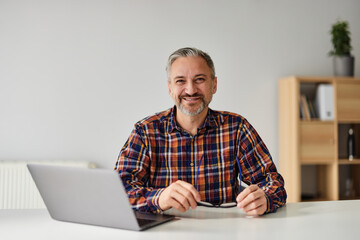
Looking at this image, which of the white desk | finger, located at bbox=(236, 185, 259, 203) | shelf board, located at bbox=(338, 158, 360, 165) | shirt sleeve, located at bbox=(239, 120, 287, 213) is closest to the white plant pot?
shelf board, located at bbox=(338, 158, 360, 165)

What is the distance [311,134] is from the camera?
374 cm

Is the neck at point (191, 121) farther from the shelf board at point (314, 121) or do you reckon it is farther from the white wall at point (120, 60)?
the shelf board at point (314, 121)

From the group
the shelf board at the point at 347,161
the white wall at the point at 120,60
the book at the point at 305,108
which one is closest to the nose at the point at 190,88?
the white wall at the point at 120,60

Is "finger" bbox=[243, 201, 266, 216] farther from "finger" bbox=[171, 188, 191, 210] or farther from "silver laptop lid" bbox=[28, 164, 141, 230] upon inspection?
"silver laptop lid" bbox=[28, 164, 141, 230]

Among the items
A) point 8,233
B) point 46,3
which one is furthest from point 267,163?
point 46,3

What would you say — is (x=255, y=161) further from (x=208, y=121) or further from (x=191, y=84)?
(x=191, y=84)

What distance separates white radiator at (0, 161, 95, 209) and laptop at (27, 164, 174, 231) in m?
2.14

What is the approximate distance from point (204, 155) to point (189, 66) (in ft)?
1.40

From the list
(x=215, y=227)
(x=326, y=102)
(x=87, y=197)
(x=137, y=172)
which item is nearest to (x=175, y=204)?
(x=215, y=227)

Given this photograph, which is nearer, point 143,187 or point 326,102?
point 143,187

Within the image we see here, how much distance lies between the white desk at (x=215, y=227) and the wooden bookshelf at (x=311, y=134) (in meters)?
2.22

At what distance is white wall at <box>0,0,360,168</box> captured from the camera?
3.51 metres

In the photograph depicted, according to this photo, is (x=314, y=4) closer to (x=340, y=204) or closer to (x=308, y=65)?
(x=308, y=65)

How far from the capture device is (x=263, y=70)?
3969 millimetres
